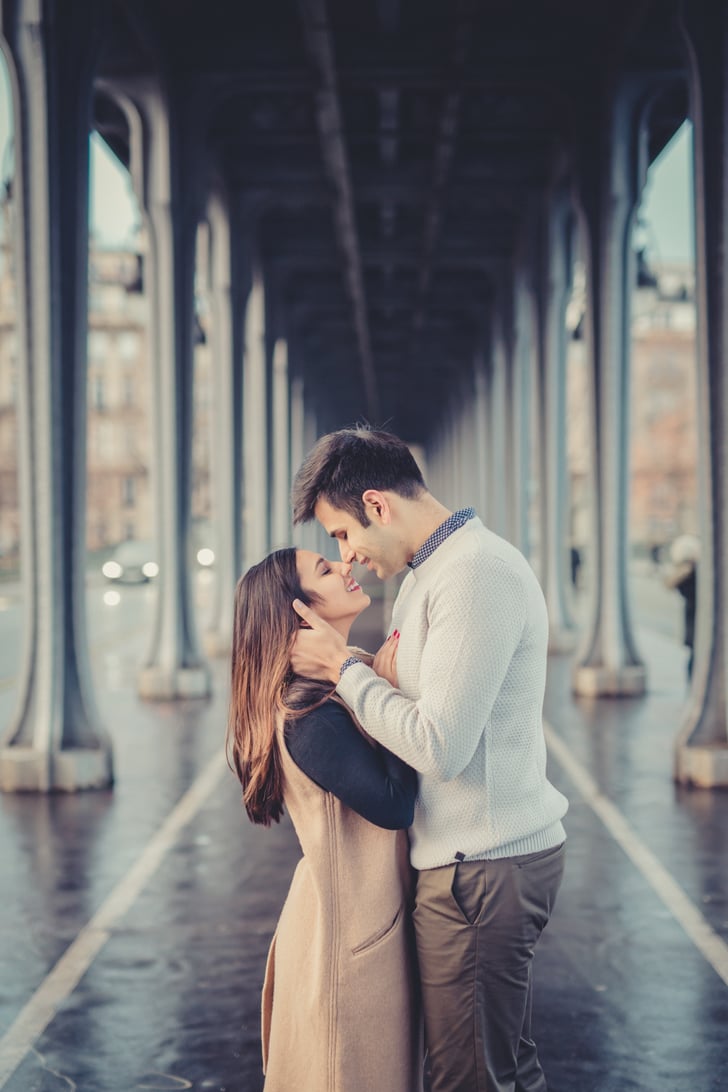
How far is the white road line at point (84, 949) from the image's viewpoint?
4.86 meters

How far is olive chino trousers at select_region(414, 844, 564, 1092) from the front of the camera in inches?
114

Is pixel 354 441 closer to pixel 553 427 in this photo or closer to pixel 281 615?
pixel 281 615

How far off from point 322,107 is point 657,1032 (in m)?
13.3

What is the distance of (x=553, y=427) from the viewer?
21.2 metres

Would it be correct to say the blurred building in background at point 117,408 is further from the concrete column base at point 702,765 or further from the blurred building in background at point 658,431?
the concrete column base at point 702,765

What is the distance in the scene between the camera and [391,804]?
278cm

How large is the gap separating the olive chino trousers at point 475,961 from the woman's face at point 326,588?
2.04ft

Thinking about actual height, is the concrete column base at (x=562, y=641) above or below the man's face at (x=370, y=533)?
below

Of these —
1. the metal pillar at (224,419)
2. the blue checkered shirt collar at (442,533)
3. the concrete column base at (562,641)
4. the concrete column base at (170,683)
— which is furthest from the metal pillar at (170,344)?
the blue checkered shirt collar at (442,533)

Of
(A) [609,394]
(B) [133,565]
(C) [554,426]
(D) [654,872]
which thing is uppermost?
(C) [554,426]

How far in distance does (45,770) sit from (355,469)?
24.0 ft

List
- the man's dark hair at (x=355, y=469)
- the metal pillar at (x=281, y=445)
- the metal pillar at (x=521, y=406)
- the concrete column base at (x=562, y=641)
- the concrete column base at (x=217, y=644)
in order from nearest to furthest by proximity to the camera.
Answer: the man's dark hair at (x=355, y=469), the concrete column base at (x=217, y=644), the concrete column base at (x=562, y=641), the metal pillar at (x=521, y=406), the metal pillar at (x=281, y=445)

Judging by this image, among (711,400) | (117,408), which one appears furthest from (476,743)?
(117,408)

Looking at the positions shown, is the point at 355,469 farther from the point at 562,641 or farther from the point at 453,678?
the point at 562,641
